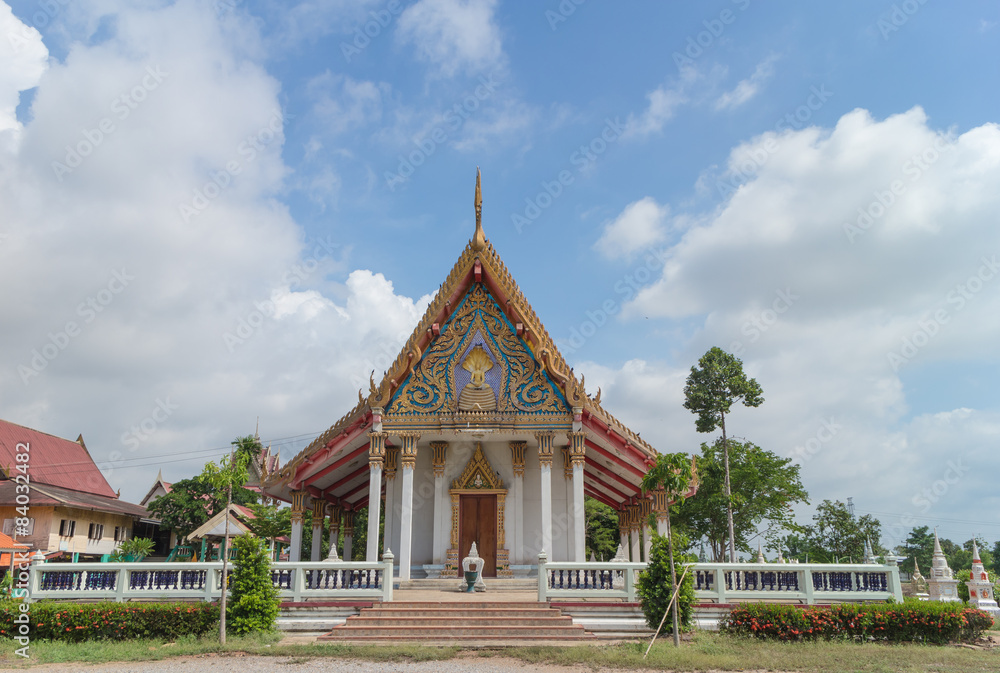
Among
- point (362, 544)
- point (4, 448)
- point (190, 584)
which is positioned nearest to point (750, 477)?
point (362, 544)

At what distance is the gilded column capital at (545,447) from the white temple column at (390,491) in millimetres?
3756

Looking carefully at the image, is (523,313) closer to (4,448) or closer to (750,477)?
(750,477)

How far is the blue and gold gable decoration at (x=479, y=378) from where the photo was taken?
15.4m

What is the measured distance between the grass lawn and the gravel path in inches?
9.3

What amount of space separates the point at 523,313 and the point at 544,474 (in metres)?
3.69

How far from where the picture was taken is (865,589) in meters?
11.5

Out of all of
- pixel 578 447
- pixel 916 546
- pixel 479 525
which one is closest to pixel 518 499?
pixel 479 525

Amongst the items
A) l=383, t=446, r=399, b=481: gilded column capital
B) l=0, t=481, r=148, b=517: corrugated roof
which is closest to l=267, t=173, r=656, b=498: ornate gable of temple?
l=383, t=446, r=399, b=481: gilded column capital

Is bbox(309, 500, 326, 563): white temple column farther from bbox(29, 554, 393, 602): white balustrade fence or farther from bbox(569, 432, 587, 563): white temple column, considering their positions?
bbox(569, 432, 587, 563): white temple column

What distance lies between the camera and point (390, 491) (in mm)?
17016

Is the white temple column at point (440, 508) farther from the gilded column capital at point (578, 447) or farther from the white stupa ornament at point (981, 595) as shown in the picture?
the white stupa ornament at point (981, 595)

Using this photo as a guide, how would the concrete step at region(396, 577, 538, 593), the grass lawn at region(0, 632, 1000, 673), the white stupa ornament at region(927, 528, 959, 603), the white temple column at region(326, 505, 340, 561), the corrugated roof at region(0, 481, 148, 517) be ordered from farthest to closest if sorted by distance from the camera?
1. the corrugated roof at region(0, 481, 148, 517)
2. the white temple column at region(326, 505, 340, 561)
3. the concrete step at region(396, 577, 538, 593)
4. the white stupa ornament at region(927, 528, 959, 603)
5. the grass lawn at region(0, 632, 1000, 673)

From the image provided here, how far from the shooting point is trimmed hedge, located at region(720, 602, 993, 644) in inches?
404

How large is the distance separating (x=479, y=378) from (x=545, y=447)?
2155 millimetres
